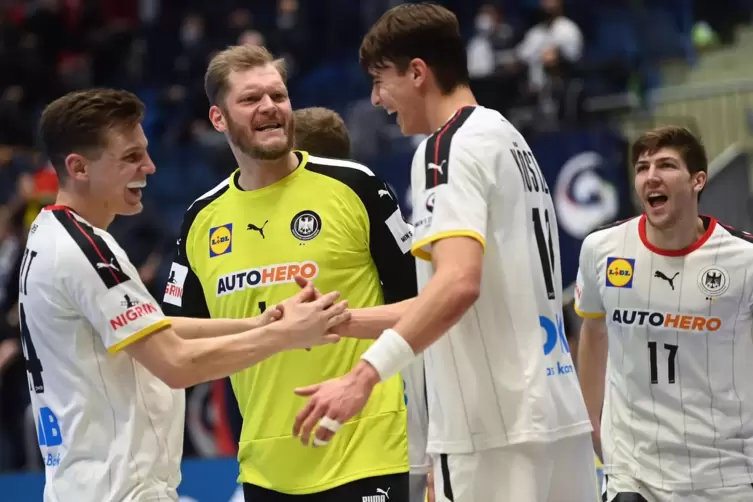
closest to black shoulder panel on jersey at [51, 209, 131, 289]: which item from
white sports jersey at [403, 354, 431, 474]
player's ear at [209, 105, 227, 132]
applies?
player's ear at [209, 105, 227, 132]

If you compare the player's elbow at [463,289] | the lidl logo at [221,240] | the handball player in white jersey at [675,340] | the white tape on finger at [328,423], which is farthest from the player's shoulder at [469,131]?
the handball player in white jersey at [675,340]

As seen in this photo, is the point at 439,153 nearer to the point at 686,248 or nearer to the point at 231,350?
the point at 231,350

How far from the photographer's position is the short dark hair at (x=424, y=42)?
4.21 meters

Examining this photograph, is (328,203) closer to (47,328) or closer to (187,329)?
(187,329)

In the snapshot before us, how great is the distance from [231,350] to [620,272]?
227cm

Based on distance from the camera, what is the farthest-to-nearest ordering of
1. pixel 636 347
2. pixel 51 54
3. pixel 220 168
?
1. pixel 51 54
2. pixel 220 168
3. pixel 636 347

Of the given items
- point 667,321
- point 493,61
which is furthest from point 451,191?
point 493,61

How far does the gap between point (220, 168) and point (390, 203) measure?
992cm

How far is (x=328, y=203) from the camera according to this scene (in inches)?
203

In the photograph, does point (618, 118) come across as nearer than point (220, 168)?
Yes

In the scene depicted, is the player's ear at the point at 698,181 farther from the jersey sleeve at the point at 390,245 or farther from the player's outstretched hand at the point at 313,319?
the player's outstretched hand at the point at 313,319

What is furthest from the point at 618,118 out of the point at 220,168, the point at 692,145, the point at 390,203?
the point at 390,203

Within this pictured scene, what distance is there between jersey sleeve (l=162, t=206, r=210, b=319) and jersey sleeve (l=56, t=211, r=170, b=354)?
84cm

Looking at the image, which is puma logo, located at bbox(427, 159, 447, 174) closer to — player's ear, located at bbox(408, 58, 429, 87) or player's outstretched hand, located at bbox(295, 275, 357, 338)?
player's ear, located at bbox(408, 58, 429, 87)
